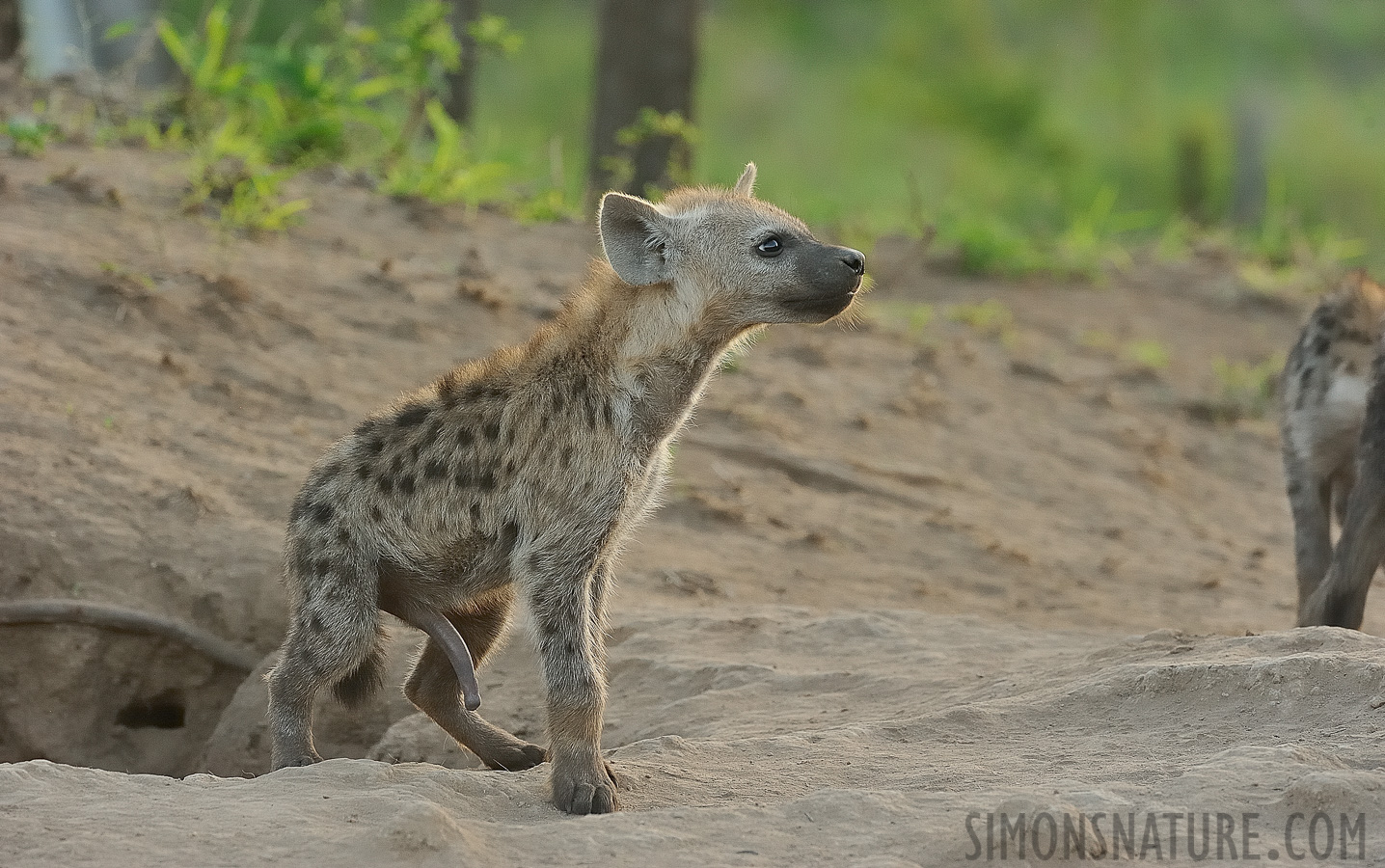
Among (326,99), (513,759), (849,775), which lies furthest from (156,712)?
(326,99)

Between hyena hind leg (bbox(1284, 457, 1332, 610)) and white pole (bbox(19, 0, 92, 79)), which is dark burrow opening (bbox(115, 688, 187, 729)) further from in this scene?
white pole (bbox(19, 0, 92, 79))

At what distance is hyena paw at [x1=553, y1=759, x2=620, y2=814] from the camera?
2.98 metres

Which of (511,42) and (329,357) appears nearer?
(329,357)

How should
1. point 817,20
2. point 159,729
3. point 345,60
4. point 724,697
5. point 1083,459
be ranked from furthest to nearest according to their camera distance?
1. point 817,20
2. point 345,60
3. point 1083,459
4. point 159,729
5. point 724,697

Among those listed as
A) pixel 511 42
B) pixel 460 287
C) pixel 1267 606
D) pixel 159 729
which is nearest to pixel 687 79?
pixel 511 42

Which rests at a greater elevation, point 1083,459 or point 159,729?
point 1083,459

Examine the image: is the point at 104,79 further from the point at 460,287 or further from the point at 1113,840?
the point at 1113,840

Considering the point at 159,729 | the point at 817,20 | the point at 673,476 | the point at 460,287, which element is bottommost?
the point at 159,729

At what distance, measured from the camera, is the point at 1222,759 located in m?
2.88

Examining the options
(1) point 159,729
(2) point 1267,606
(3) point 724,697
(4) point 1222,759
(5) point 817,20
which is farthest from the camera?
(5) point 817,20

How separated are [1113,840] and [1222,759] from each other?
1.43 ft

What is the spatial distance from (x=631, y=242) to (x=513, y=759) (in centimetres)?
126

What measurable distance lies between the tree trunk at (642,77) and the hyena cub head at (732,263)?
423cm

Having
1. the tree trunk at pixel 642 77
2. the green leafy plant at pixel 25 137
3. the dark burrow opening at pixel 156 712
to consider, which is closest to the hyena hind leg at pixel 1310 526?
the dark burrow opening at pixel 156 712
